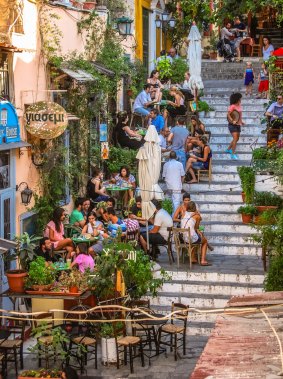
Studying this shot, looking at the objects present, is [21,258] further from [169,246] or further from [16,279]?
[169,246]

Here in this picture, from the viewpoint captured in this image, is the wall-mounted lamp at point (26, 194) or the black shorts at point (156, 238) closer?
the wall-mounted lamp at point (26, 194)

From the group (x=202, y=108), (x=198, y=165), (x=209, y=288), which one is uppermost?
(x=202, y=108)

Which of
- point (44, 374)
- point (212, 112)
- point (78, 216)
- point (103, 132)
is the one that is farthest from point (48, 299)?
point (212, 112)

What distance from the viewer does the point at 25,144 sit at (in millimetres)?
18922

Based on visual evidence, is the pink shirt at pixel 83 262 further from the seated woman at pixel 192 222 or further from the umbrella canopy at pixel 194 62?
the umbrella canopy at pixel 194 62

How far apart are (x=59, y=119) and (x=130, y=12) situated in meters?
10.6

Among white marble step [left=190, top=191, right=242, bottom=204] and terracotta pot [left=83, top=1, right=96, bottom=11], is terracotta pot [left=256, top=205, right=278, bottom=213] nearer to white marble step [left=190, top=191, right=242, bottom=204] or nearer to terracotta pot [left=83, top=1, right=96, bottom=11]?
white marble step [left=190, top=191, right=242, bottom=204]

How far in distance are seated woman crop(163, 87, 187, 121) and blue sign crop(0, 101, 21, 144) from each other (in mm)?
9351

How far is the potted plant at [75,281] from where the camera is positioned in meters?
18.2

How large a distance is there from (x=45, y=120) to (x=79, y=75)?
92.1 inches

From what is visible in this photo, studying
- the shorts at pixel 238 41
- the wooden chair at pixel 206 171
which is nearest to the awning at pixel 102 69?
the wooden chair at pixel 206 171

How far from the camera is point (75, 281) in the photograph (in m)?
18.3

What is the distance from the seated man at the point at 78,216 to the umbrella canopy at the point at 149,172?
1220mm

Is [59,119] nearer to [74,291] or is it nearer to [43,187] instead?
[43,187]
